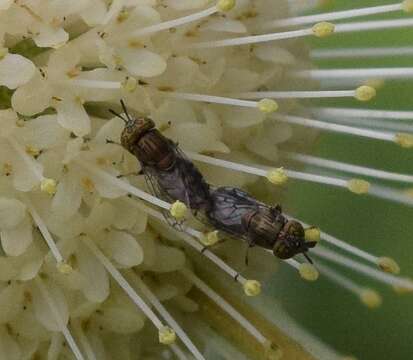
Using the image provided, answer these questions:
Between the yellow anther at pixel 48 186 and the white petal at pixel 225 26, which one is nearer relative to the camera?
the yellow anther at pixel 48 186

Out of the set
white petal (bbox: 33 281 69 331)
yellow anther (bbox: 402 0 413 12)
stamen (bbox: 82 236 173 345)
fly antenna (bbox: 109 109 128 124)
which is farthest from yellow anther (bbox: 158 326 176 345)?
yellow anther (bbox: 402 0 413 12)

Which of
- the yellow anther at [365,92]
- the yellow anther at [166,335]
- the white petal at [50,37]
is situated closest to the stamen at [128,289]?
the yellow anther at [166,335]

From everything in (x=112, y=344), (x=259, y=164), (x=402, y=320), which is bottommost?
(x=402, y=320)

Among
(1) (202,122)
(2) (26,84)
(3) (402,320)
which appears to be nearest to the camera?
(2) (26,84)

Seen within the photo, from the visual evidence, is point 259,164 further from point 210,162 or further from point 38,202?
point 38,202

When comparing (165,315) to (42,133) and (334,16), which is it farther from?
(334,16)

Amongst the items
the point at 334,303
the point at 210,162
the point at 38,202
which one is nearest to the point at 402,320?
the point at 334,303

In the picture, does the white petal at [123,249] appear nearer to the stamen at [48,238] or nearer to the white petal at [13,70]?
the stamen at [48,238]

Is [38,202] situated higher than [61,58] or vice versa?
[61,58]
